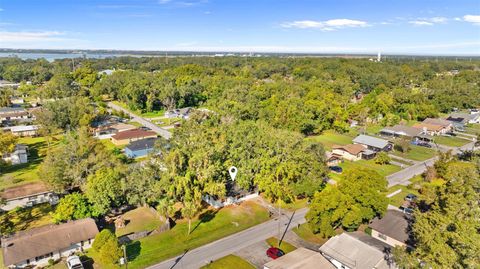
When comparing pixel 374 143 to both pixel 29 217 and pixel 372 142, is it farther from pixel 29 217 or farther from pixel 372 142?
pixel 29 217

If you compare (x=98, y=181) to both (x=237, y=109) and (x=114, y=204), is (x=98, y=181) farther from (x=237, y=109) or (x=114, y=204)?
(x=237, y=109)

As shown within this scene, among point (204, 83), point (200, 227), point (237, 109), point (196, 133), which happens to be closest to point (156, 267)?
point (200, 227)

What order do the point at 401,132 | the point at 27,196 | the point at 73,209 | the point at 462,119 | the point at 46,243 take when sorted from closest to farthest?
the point at 46,243, the point at 73,209, the point at 27,196, the point at 401,132, the point at 462,119

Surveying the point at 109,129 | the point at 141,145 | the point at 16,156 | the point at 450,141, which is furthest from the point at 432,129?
the point at 16,156

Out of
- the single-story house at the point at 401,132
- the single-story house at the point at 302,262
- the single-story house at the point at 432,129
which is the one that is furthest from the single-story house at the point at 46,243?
the single-story house at the point at 432,129

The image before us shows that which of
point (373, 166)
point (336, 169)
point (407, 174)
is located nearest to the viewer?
point (407, 174)

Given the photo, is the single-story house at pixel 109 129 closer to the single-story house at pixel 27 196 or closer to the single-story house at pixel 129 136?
the single-story house at pixel 129 136
